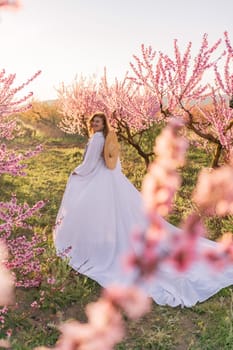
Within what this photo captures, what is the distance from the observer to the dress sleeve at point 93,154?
7191mm

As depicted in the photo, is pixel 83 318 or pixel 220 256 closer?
pixel 220 256

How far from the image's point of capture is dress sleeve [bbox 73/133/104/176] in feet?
23.6

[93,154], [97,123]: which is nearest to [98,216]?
[93,154]

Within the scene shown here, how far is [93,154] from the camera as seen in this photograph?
7219 mm

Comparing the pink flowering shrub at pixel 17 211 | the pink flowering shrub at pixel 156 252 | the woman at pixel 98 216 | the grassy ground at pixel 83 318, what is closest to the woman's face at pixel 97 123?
the woman at pixel 98 216

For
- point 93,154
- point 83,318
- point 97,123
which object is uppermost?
point 97,123

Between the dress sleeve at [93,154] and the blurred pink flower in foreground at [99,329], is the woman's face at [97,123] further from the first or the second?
the blurred pink flower in foreground at [99,329]

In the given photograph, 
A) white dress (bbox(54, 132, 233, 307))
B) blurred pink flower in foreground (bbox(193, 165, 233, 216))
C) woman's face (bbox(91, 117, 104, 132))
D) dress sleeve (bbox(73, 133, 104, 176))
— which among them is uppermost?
blurred pink flower in foreground (bbox(193, 165, 233, 216))

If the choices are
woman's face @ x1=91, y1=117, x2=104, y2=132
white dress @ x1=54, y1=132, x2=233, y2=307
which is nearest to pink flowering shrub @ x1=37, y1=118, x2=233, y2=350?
white dress @ x1=54, y1=132, x2=233, y2=307

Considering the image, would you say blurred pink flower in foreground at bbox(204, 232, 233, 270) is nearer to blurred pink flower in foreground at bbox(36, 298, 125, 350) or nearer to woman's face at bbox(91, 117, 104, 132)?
blurred pink flower in foreground at bbox(36, 298, 125, 350)

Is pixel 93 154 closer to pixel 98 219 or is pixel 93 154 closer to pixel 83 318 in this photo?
pixel 98 219

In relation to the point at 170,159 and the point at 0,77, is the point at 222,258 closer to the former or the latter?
the point at 170,159

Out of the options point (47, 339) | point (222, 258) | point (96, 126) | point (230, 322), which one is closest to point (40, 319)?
point (47, 339)

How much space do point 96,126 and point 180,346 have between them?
3.34m
